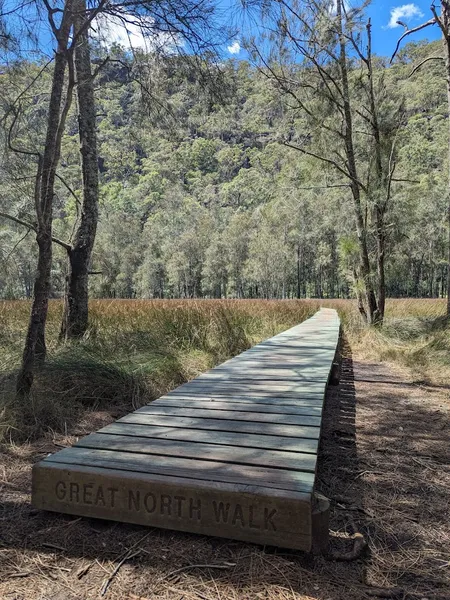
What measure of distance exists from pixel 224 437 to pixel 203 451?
193 millimetres

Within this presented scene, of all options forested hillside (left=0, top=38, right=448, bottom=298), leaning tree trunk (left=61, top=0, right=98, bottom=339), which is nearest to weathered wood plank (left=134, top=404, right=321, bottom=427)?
forested hillside (left=0, top=38, right=448, bottom=298)

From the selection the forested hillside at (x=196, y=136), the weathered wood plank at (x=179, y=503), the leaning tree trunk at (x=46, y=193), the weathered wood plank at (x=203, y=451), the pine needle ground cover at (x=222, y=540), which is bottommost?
the pine needle ground cover at (x=222, y=540)

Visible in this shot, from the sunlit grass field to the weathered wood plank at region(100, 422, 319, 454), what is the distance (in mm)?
1156

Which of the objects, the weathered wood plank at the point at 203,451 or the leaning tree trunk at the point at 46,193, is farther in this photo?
the leaning tree trunk at the point at 46,193

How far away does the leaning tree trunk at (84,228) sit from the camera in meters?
5.80

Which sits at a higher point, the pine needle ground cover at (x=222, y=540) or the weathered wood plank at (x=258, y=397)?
the weathered wood plank at (x=258, y=397)

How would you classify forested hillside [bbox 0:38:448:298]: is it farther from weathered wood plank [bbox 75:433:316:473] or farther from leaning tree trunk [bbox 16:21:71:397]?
weathered wood plank [bbox 75:433:316:473]

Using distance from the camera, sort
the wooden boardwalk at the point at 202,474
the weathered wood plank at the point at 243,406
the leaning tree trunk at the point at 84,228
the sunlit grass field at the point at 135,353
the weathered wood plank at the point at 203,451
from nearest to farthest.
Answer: the wooden boardwalk at the point at 202,474
the weathered wood plank at the point at 203,451
the weathered wood plank at the point at 243,406
the sunlit grass field at the point at 135,353
the leaning tree trunk at the point at 84,228

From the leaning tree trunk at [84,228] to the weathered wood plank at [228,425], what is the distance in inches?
153

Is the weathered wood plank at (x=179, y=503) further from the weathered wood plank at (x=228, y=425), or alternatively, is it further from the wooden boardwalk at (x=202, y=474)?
the weathered wood plank at (x=228, y=425)

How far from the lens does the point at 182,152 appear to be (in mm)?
5887

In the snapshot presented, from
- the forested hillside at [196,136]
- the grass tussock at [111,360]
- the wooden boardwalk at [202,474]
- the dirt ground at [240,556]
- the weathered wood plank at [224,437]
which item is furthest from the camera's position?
the forested hillside at [196,136]

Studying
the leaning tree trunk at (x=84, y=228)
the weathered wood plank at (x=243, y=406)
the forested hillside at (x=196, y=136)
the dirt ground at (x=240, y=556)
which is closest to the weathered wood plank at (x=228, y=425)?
the weathered wood plank at (x=243, y=406)

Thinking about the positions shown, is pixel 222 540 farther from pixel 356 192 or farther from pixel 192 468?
pixel 356 192
